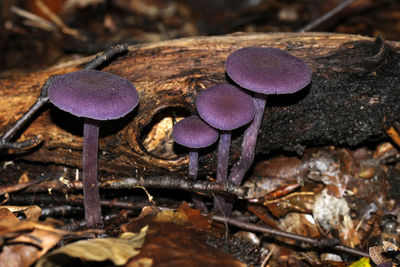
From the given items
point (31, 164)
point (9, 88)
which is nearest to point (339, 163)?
point (31, 164)

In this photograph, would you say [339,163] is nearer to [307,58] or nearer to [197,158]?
[307,58]

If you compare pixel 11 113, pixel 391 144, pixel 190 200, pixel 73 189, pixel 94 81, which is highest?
pixel 94 81

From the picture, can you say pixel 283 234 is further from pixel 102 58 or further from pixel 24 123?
pixel 24 123

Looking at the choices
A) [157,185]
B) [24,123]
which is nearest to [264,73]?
[157,185]

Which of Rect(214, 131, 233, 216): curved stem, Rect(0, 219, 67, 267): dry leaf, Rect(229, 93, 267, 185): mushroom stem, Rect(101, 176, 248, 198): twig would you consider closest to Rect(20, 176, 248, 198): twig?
Rect(101, 176, 248, 198): twig

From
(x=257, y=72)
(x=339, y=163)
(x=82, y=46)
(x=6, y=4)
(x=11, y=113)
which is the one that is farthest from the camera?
(x=6, y=4)

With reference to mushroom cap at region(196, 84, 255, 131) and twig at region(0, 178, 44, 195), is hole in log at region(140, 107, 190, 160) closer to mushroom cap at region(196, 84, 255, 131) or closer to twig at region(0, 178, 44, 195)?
mushroom cap at region(196, 84, 255, 131)

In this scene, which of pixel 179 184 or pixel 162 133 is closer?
pixel 179 184
